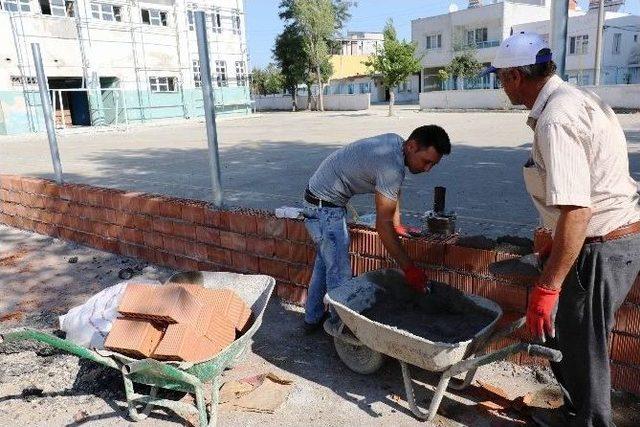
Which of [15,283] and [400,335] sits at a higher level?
[400,335]

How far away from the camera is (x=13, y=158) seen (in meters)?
13.5

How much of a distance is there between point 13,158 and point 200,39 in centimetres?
1193

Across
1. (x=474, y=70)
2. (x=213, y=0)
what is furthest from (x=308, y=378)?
(x=474, y=70)

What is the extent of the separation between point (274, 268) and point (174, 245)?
3.77ft

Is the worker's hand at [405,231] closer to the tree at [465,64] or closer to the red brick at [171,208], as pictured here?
the red brick at [171,208]

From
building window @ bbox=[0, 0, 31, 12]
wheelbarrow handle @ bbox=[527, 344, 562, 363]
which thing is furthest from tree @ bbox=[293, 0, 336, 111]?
wheelbarrow handle @ bbox=[527, 344, 562, 363]

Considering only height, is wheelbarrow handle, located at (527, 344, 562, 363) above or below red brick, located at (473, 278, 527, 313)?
above

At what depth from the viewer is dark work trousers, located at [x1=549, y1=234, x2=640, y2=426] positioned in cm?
217

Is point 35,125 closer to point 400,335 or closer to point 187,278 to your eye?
point 187,278

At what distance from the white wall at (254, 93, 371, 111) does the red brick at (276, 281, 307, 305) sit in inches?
1425

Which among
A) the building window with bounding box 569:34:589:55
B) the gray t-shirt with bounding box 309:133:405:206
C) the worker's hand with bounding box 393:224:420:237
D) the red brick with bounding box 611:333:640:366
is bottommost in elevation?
the red brick with bounding box 611:333:640:366

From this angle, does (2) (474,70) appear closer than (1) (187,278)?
No

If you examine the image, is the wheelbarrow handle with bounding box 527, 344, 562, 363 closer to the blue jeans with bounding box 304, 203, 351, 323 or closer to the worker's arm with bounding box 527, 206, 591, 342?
the worker's arm with bounding box 527, 206, 591, 342

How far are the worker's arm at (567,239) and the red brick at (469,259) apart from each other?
964 mm
